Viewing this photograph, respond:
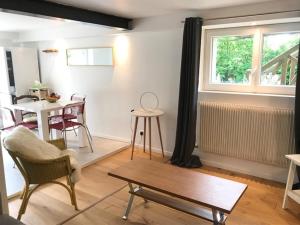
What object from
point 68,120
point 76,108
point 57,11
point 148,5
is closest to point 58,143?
point 68,120

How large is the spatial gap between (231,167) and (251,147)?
44cm

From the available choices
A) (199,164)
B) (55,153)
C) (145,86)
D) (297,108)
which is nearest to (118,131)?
(145,86)

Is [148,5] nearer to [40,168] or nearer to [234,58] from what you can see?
[234,58]

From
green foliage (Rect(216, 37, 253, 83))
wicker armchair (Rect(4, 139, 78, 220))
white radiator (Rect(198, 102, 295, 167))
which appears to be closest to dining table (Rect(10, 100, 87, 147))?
wicker armchair (Rect(4, 139, 78, 220))

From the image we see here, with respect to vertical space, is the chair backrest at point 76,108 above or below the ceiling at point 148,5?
below

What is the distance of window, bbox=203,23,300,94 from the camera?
3.03 metres

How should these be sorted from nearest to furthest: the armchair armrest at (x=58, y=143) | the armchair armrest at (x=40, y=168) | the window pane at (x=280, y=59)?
the armchair armrest at (x=40, y=168) → the armchair armrest at (x=58, y=143) → the window pane at (x=280, y=59)

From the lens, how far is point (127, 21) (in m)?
3.96

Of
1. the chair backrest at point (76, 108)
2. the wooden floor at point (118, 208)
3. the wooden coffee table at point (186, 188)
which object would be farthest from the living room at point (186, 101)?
the chair backrest at point (76, 108)

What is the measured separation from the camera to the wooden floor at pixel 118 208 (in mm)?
2316

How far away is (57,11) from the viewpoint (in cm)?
290

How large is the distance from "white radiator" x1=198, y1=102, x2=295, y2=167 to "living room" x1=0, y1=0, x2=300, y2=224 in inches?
0.5

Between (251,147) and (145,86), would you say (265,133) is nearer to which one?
(251,147)

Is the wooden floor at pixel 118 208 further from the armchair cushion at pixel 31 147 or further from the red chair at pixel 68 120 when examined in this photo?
the red chair at pixel 68 120
